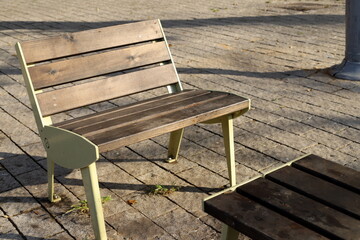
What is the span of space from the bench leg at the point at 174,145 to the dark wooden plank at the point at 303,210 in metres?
1.64

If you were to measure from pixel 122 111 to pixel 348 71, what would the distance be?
3338 mm

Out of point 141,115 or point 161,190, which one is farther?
point 161,190

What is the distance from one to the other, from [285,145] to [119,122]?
1.66 meters

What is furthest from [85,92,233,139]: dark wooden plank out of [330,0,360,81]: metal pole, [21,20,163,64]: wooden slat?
[330,0,360,81]: metal pole

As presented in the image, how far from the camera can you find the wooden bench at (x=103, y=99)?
130 inches

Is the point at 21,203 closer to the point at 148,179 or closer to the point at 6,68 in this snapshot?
the point at 148,179

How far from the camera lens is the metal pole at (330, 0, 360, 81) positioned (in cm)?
614

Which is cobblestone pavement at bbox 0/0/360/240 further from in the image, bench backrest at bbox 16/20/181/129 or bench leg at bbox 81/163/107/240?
bench backrest at bbox 16/20/181/129

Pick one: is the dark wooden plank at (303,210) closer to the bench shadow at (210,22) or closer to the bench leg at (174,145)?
the bench leg at (174,145)

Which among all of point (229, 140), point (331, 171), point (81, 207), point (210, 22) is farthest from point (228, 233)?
point (210, 22)

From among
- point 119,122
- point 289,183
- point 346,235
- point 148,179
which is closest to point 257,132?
point 148,179

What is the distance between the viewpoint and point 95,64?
4.03 meters

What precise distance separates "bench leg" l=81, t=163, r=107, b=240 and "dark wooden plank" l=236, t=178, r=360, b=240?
0.91m

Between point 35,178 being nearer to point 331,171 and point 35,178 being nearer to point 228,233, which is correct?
point 228,233
